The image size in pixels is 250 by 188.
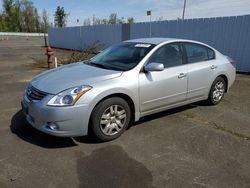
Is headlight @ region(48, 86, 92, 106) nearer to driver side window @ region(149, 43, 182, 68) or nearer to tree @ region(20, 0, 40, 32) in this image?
driver side window @ region(149, 43, 182, 68)

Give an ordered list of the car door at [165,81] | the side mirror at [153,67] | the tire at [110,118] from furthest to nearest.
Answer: the car door at [165,81], the side mirror at [153,67], the tire at [110,118]

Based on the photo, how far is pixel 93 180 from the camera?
256 centimetres

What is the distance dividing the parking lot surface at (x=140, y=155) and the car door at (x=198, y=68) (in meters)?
0.57

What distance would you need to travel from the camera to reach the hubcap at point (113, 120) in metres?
3.36

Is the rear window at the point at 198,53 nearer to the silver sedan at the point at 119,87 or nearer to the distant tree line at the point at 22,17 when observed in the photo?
the silver sedan at the point at 119,87

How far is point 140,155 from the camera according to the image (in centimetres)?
310

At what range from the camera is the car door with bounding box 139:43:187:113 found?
371cm

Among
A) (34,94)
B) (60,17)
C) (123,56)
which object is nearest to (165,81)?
(123,56)

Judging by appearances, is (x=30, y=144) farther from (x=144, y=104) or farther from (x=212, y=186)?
(x=212, y=186)


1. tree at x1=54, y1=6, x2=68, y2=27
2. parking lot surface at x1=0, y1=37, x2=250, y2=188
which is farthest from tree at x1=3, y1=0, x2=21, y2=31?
parking lot surface at x1=0, y1=37, x2=250, y2=188

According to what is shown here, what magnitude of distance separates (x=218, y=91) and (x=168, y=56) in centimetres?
185

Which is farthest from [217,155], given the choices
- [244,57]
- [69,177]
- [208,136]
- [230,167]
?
[244,57]

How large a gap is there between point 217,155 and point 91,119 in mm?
1881

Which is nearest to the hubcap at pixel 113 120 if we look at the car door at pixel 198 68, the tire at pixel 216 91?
the car door at pixel 198 68
